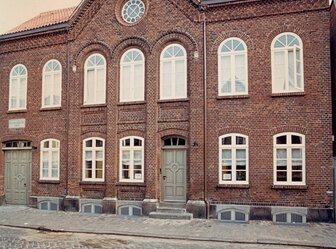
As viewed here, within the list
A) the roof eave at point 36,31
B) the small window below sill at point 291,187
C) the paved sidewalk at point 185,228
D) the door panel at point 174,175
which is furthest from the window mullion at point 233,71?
the roof eave at point 36,31

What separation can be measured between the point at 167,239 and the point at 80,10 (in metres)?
11.0

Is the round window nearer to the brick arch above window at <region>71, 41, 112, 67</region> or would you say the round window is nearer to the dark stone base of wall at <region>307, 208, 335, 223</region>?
the brick arch above window at <region>71, 41, 112, 67</region>

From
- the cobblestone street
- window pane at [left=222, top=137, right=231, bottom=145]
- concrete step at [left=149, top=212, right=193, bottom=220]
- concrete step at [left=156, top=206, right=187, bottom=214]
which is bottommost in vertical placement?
the cobblestone street

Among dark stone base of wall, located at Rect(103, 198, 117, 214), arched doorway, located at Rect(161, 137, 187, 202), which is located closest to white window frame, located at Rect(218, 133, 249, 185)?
arched doorway, located at Rect(161, 137, 187, 202)

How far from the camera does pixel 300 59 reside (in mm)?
14086

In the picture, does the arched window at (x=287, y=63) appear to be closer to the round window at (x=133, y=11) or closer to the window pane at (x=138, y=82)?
the window pane at (x=138, y=82)

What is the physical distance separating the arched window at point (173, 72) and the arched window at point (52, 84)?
202 inches

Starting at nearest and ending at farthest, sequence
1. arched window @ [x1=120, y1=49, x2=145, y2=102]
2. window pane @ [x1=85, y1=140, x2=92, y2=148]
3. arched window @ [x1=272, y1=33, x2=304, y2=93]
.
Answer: arched window @ [x1=272, y1=33, x2=304, y2=93] → arched window @ [x1=120, y1=49, x2=145, y2=102] → window pane @ [x1=85, y1=140, x2=92, y2=148]

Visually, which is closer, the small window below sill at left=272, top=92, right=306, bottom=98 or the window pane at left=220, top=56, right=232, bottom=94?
the small window below sill at left=272, top=92, right=306, bottom=98

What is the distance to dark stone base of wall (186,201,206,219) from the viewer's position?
14336 millimetres

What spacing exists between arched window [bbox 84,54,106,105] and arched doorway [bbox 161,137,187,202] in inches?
145

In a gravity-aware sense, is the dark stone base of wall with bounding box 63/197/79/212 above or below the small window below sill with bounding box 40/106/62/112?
below

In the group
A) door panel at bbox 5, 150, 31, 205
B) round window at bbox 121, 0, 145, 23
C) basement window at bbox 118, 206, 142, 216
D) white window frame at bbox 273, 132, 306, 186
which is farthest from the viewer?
door panel at bbox 5, 150, 31, 205

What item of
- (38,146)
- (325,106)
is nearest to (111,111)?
(38,146)
